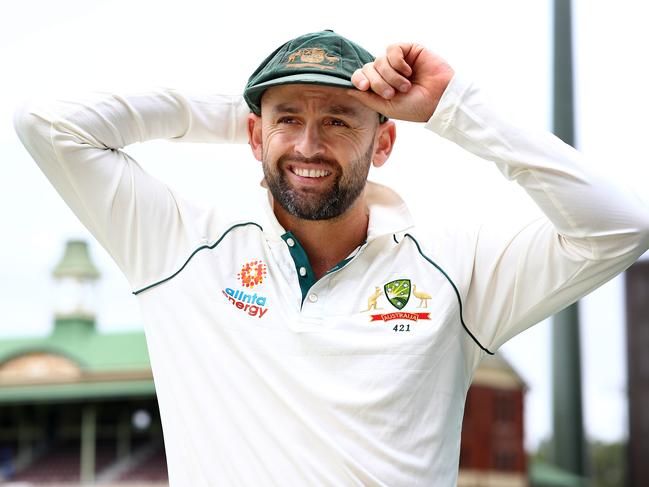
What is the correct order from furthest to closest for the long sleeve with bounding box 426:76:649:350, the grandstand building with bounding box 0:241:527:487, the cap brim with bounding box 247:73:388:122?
the grandstand building with bounding box 0:241:527:487 → the cap brim with bounding box 247:73:388:122 → the long sleeve with bounding box 426:76:649:350

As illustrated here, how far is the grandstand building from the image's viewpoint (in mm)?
22844

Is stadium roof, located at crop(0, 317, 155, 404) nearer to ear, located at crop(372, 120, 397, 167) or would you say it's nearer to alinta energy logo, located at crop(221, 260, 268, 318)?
ear, located at crop(372, 120, 397, 167)

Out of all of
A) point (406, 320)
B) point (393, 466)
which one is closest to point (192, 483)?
point (393, 466)

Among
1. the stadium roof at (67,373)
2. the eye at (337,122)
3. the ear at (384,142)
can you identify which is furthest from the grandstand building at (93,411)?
the eye at (337,122)

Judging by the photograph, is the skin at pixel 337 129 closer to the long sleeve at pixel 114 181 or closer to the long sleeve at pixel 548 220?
the long sleeve at pixel 548 220

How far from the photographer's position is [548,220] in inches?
111

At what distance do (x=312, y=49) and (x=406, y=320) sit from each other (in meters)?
0.75

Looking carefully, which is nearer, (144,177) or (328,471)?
(328,471)

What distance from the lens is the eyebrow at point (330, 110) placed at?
→ 283cm

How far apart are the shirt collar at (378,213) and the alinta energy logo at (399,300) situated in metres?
0.15

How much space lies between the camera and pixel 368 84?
107 inches

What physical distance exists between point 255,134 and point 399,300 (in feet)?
2.20

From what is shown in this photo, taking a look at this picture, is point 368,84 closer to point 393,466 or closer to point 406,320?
point 406,320

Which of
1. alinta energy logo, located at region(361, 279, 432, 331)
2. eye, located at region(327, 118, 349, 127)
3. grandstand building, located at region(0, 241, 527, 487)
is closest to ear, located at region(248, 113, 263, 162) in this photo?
eye, located at region(327, 118, 349, 127)
